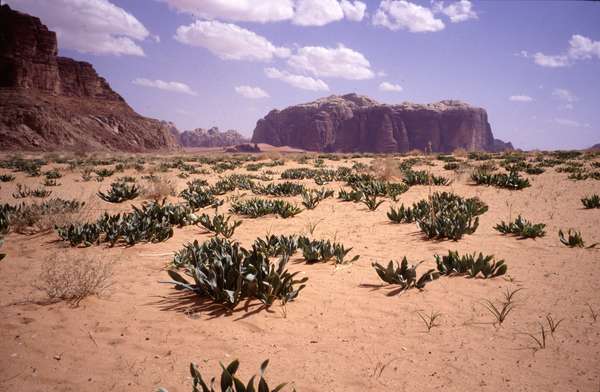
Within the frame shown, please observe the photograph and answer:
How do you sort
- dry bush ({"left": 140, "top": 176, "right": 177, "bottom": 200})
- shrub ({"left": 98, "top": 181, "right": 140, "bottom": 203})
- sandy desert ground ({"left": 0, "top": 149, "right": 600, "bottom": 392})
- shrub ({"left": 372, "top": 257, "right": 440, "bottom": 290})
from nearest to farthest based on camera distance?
sandy desert ground ({"left": 0, "top": 149, "right": 600, "bottom": 392}) → shrub ({"left": 372, "top": 257, "right": 440, "bottom": 290}) → shrub ({"left": 98, "top": 181, "right": 140, "bottom": 203}) → dry bush ({"left": 140, "top": 176, "right": 177, "bottom": 200})

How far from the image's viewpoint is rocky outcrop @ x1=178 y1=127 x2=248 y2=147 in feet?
526

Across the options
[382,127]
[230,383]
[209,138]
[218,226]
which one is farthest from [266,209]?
[209,138]

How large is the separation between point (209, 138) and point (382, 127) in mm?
89615

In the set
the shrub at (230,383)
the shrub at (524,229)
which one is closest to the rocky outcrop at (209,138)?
the shrub at (524,229)

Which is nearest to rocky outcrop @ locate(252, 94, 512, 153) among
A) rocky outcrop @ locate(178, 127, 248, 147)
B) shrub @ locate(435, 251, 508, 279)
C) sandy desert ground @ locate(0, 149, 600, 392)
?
rocky outcrop @ locate(178, 127, 248, 147)

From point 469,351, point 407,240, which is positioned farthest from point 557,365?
point 407,240

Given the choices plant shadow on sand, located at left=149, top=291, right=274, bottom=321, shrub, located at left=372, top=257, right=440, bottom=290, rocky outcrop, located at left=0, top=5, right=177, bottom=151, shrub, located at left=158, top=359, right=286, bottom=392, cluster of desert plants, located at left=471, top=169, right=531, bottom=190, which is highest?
rocky outcrop, located at left=0, top=5, right=177, bottom=151

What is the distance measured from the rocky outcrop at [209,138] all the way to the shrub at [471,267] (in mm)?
158648

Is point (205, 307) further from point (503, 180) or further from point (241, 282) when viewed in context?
point (503, 180)

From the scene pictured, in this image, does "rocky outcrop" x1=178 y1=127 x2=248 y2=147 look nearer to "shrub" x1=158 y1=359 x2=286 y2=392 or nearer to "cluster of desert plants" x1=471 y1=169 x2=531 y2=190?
"cluster of desert plants" x1=471 y1=169 x2=531 y2=190

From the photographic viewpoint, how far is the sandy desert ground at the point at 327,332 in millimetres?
2193

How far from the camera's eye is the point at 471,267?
390 centimetres

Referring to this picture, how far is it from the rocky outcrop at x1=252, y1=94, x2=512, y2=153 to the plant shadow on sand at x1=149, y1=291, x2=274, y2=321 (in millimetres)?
100964

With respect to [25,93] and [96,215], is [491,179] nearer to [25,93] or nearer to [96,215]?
[96,215]
